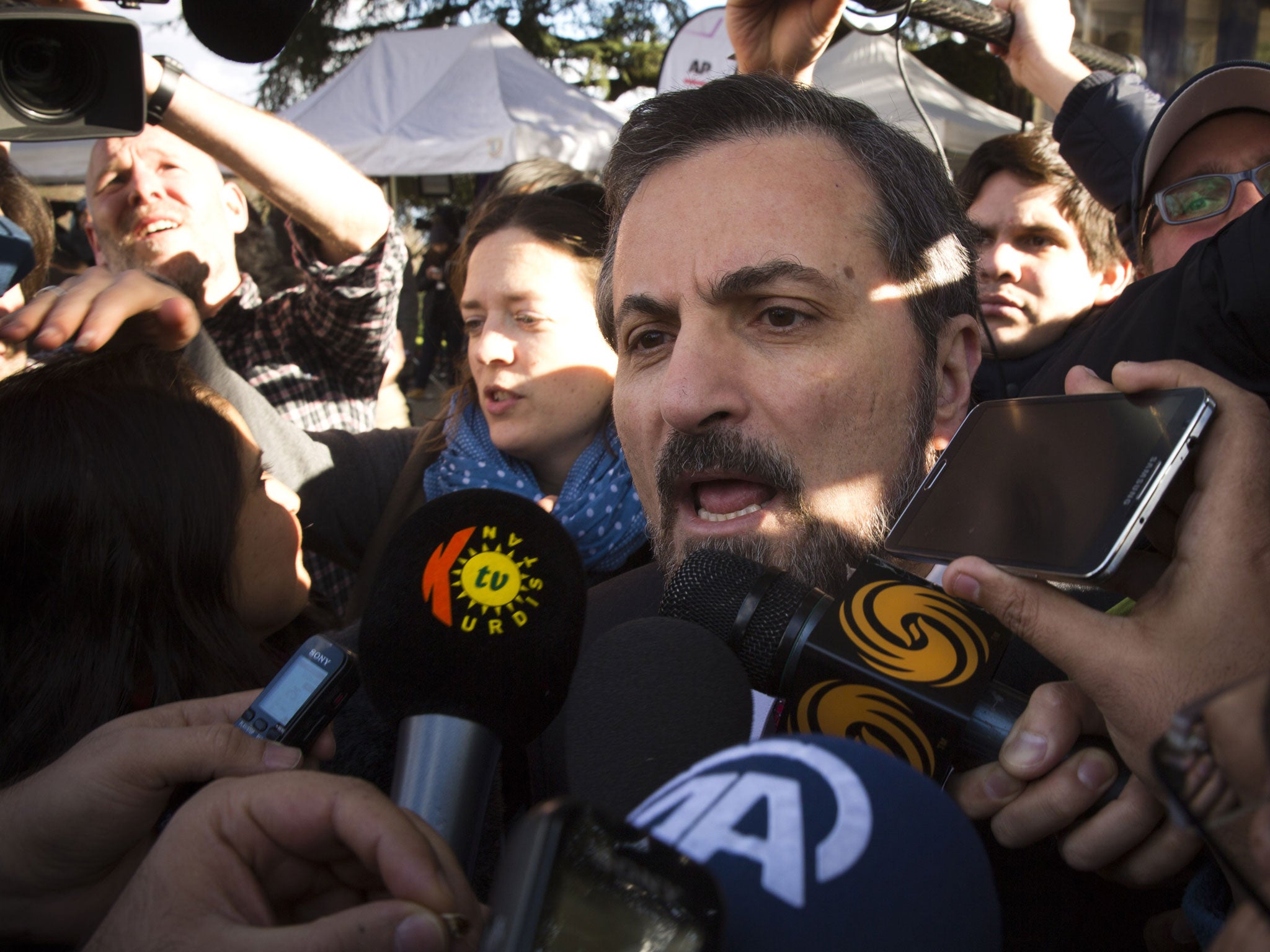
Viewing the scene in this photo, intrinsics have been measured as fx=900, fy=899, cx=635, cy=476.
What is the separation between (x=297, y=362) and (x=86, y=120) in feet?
4.13

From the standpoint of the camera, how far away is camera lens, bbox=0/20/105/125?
1.80 meters

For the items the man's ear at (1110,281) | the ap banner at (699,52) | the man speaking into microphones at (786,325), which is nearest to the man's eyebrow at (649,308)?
the man speaking into microphones at (786,325)

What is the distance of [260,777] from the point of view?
874 millimetres

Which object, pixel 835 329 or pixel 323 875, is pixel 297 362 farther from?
pixel 323 875

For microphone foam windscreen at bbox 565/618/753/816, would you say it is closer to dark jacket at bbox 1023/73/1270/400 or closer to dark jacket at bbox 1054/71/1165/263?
dark jacket at bbox 1023/73/1270/400

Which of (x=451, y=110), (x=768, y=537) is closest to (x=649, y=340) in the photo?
(x=768, y=537)

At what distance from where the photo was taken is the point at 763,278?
5.49 ft

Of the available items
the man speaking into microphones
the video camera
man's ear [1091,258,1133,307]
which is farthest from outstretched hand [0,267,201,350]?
man's ear [1091,258,1133,307]

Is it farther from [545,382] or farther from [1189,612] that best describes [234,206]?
[1189,612]

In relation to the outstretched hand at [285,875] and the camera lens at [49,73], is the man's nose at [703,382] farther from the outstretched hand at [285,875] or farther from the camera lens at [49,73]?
the camera lens at [49,73]

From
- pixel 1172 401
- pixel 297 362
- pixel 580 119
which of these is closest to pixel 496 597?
pixel 1172 401

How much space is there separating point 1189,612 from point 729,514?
2.67ft

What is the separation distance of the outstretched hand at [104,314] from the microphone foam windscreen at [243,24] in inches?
21.0

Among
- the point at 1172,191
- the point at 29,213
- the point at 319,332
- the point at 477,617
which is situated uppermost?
the point at 1172,191
